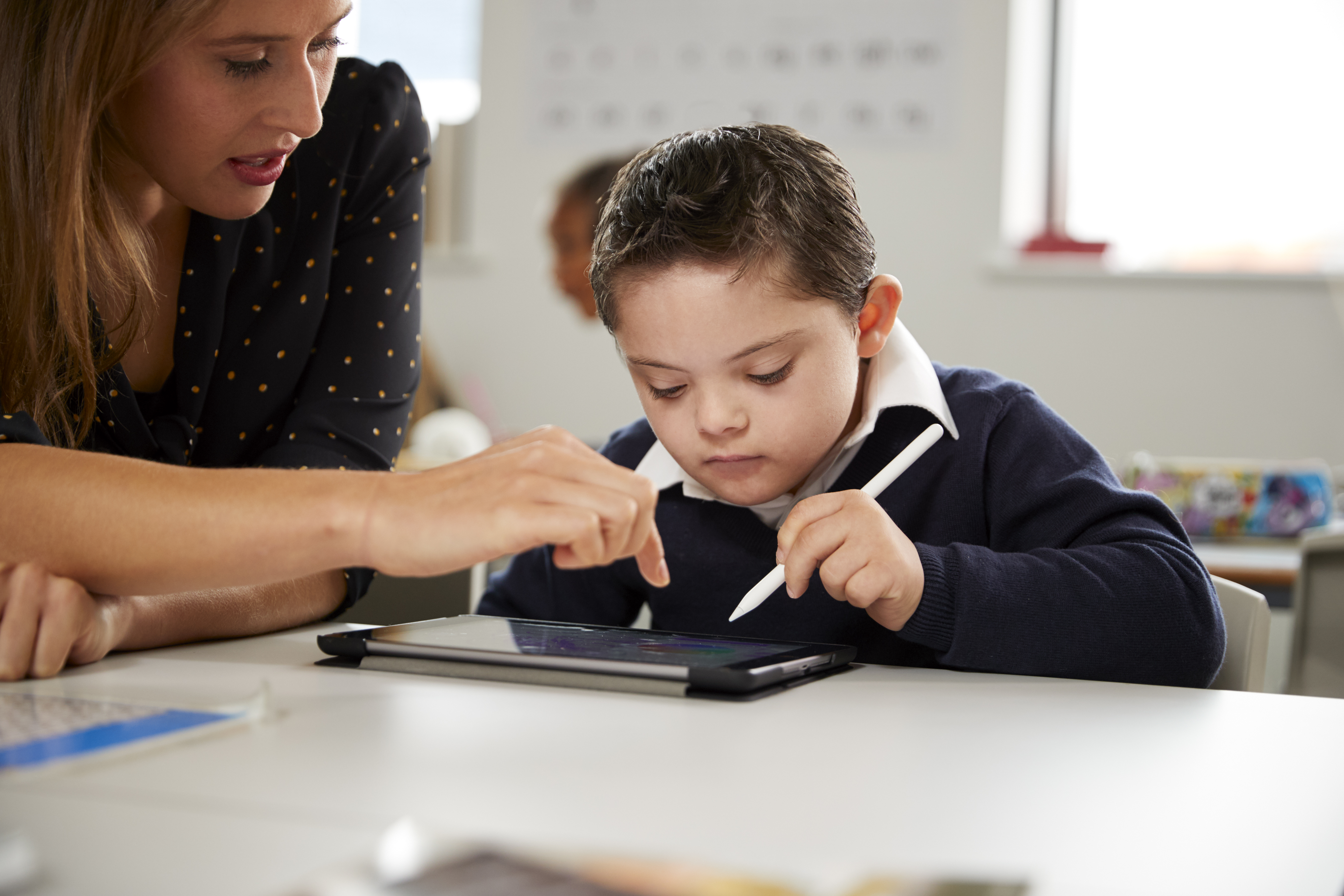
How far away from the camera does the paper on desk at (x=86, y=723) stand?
1.67 feet

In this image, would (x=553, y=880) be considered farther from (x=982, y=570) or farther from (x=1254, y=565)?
(x=1254, y=565)

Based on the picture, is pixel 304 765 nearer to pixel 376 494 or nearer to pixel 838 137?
pixel 376 494

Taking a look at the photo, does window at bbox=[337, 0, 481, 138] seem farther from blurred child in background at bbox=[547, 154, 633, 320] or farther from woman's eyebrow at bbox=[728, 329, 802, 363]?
woman's eyebrow at bbox=[728, 329, 802, 363]

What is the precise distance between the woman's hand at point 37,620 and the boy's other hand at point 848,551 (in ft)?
1.46

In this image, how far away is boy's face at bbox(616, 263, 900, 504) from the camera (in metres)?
0.95

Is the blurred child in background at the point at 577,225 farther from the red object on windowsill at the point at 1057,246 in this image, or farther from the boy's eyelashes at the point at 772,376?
the boy's eyelashes at the point at 772,376

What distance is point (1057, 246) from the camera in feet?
10.1

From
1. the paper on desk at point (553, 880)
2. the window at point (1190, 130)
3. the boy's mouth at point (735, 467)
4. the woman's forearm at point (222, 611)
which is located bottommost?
the woman's forearm at point (222, 611)

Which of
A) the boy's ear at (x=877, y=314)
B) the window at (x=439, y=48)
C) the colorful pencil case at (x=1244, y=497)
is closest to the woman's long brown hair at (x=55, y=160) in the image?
the boy's ear at (x=877, y=314)

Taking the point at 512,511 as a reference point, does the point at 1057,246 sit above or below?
above

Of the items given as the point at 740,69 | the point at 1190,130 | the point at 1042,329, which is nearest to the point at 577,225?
the point at 740,69

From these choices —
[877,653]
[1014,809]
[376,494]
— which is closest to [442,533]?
[376,494]

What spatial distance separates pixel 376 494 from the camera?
68 centimetres

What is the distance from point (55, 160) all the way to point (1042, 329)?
2551mm
